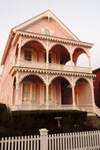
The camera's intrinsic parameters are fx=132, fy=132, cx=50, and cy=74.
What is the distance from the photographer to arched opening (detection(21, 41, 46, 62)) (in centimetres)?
1554

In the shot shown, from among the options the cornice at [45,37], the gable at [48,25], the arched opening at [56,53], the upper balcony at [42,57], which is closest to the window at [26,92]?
the upper balcony at [42,57]

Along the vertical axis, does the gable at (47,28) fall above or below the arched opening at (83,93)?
above

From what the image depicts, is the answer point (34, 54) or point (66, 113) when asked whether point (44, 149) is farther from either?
point (34, 54)

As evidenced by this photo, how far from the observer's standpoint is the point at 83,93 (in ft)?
55.2

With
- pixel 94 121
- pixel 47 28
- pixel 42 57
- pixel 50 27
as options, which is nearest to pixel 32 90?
pixel 42 57

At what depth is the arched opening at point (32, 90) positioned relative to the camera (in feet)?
47.5

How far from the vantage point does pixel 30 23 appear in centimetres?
1595

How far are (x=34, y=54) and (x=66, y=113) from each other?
26.4ft

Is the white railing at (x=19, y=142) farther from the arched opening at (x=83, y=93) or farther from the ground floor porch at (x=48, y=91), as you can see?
the arched opening at (x=83, y=93)

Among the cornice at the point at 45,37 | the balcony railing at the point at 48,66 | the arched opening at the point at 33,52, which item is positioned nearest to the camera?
the balcony railing at the point at 48,66

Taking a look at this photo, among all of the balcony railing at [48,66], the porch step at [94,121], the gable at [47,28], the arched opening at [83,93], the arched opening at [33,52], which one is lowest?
the porch step at [94,121]

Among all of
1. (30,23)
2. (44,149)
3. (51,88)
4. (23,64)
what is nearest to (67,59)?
(51,88)

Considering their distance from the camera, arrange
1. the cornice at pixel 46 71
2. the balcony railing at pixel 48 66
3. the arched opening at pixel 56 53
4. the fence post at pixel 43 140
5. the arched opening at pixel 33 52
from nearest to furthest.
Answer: the fence post at pixel 43 140, the cornice at pixel 46 71, the balcony railing at pixel 48 66, the arched opening at pixel 33 52, the arched opening at pixel 56 53

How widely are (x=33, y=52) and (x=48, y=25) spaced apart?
4.32 metres
